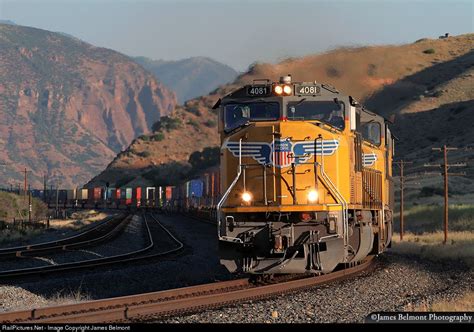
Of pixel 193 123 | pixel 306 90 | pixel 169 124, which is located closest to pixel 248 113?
pixel 306 90

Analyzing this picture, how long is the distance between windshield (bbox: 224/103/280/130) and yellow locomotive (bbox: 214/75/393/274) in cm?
2

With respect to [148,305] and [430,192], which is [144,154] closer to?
[430,192]

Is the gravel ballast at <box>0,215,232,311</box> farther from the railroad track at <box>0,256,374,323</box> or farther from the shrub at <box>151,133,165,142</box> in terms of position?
the shrub at <box>151,133,165,142</box>

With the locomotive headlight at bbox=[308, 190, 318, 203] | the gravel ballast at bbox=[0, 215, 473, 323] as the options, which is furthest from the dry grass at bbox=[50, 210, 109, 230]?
the locomotive headlight at bbox=[308, 190, 318, 203]

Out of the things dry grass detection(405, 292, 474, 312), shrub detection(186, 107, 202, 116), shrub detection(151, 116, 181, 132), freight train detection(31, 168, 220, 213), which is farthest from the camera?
shrub detection(186, 107, 202, 116)

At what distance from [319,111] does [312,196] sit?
1842mm

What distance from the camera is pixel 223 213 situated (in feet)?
51.2

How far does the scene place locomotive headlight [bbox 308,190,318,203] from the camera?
1539 cm

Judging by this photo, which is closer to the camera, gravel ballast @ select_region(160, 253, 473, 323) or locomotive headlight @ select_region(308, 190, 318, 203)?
gravel ballast @ select_region(160, 253, 473, 323)

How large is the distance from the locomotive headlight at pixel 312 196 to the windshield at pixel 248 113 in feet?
5.71

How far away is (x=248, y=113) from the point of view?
1608 centimetres

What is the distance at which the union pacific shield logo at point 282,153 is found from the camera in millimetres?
15578

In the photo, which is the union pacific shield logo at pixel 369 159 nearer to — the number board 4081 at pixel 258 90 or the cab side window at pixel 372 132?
the cab side window at pixel 372 132

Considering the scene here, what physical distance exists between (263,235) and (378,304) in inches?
114
